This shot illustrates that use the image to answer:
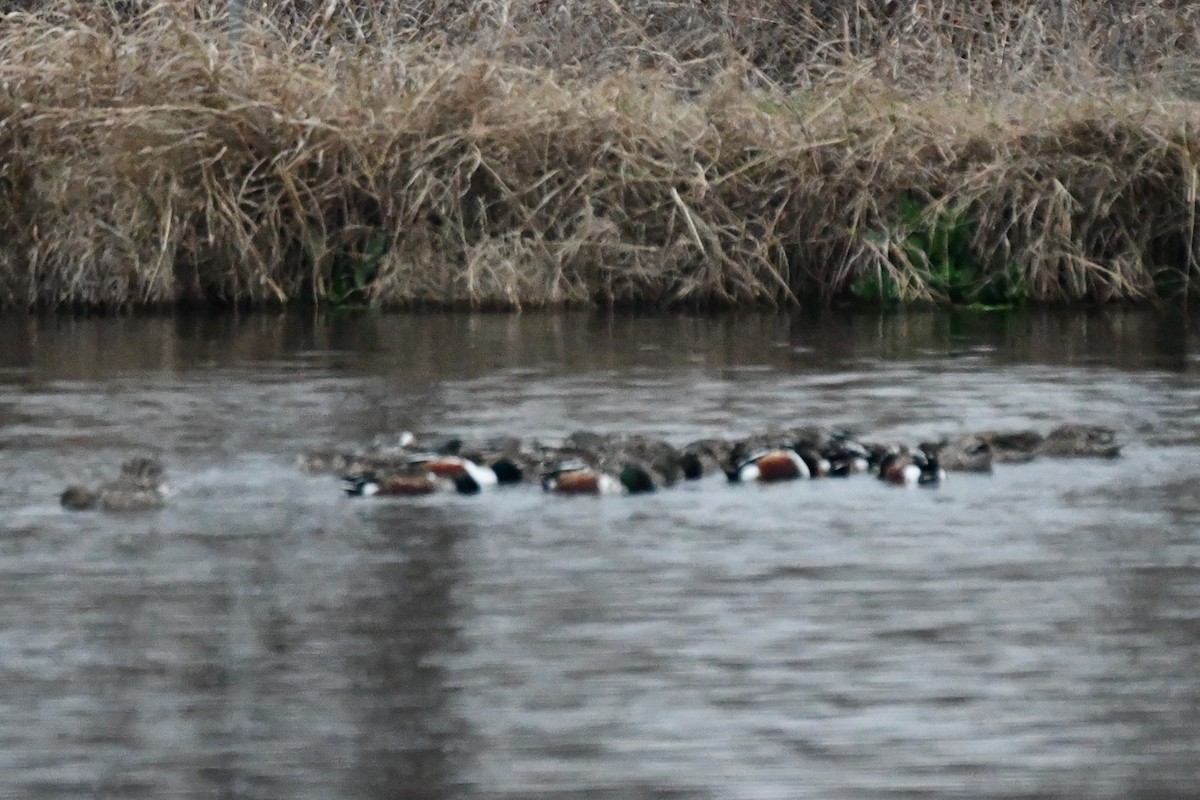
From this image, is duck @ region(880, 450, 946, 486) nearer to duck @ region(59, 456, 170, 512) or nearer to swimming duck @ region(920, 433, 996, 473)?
swimming duck @ region(920, 433, 996, 473)

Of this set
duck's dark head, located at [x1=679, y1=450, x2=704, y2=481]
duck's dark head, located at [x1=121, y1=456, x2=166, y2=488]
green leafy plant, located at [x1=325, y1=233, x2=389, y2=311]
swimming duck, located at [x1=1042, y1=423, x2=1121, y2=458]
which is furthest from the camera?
green leafy plant, located at [x1=325, y1=233, x2=389, y2=311]

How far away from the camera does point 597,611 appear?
8391 millimetres

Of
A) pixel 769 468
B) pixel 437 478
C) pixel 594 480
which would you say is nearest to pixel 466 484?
pixel 437 478

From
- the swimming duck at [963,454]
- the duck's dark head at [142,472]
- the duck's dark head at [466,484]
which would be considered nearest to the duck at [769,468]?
the swimming duck at [963,454]

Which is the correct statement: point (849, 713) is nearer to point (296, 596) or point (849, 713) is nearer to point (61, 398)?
point (296, 596)

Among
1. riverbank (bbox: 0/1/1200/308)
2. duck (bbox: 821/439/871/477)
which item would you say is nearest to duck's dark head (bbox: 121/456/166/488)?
duck (bbox: 821/439/871/477)

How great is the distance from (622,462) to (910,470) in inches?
48.8

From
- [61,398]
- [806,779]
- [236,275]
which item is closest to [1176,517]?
[806,779]

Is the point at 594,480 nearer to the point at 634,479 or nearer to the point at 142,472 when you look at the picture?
the point at 634,479

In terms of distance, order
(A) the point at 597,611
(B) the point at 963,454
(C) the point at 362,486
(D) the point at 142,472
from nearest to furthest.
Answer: (A) the point at 597,611 < (D) the point at 142,472 < (C) the point at 362,486 < (B) the point at 963,454

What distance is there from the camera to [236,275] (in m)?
18.7

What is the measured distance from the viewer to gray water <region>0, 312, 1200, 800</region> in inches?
262

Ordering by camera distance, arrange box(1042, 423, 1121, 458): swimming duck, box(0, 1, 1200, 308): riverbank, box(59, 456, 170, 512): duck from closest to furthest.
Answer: box(59, 456, 170, 512): duck < box(1042, 423, 1121, 458): swimming duck < box(0, 1, 1200, 308): riverbank

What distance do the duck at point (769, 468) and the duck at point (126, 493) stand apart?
8.02 ft
